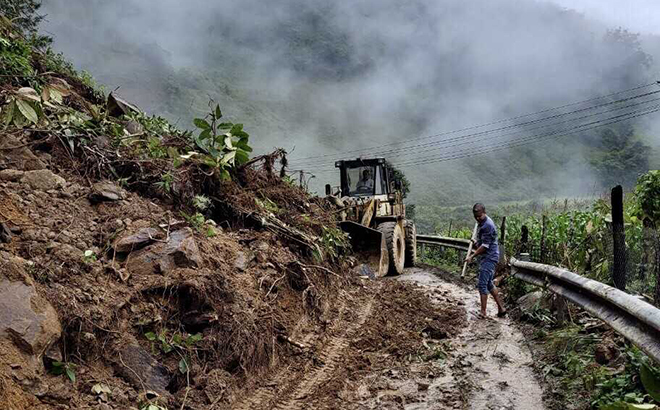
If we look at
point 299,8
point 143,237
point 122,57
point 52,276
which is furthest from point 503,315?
point 299,8

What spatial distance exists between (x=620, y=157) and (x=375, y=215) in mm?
85078

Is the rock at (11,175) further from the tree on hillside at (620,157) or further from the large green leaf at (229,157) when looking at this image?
the tree on hillside at (620,157)

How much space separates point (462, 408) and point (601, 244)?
456 cm

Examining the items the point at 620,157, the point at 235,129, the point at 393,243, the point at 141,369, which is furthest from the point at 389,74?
the point at 141,369

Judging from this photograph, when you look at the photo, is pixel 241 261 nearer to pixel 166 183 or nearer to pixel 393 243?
pixel 166 183

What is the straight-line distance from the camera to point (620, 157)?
8294 centimetres

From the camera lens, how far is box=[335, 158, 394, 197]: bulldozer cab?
13500mm

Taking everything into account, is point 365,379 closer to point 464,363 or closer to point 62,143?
point 464,363

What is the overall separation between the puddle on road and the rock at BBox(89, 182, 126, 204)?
3267mm

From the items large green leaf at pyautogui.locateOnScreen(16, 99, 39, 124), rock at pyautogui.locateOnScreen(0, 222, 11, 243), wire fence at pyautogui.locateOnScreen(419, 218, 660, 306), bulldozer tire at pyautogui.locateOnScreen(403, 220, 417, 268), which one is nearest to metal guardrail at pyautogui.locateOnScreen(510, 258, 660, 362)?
wire fence at pyautogui.locateOnScreen(419, 218, 660, 306)

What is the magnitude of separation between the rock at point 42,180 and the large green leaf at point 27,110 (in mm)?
677

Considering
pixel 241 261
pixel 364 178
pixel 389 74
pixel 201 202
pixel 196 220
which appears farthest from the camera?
pixel 389 74

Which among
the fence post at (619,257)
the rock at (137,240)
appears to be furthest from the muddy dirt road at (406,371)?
the rock at (137,240)

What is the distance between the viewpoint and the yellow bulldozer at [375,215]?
10.8 metres
